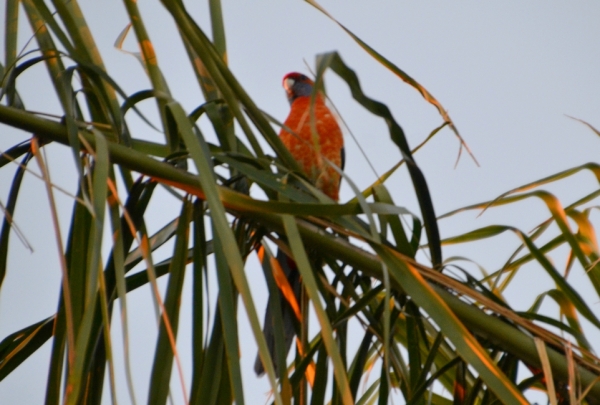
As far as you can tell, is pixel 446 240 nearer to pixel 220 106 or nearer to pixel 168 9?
pixel 220 106

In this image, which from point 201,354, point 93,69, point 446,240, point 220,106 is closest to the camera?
point 201,354

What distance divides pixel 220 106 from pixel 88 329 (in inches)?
20.6

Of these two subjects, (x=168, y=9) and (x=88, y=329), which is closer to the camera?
(x=88, y=329)

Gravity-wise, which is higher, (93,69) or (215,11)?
(215,11)

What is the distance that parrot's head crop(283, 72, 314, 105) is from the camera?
3785mm

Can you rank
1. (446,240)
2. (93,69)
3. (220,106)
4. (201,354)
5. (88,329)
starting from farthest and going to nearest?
(446,240)
(220,106)
(93,69)
(201,354)
(88,329)

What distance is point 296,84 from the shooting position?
382 cm

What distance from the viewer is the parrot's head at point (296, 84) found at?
3785 millimetres

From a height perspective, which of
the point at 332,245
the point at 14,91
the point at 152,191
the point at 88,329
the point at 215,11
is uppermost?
the point at 215,11

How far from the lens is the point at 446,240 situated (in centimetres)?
126

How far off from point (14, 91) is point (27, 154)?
3.4 inches

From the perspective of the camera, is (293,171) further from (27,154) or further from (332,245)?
(27,154)

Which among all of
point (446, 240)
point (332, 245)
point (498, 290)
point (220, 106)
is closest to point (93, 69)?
point (220, 106)

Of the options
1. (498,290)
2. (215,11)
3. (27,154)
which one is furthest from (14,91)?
(498,290)
